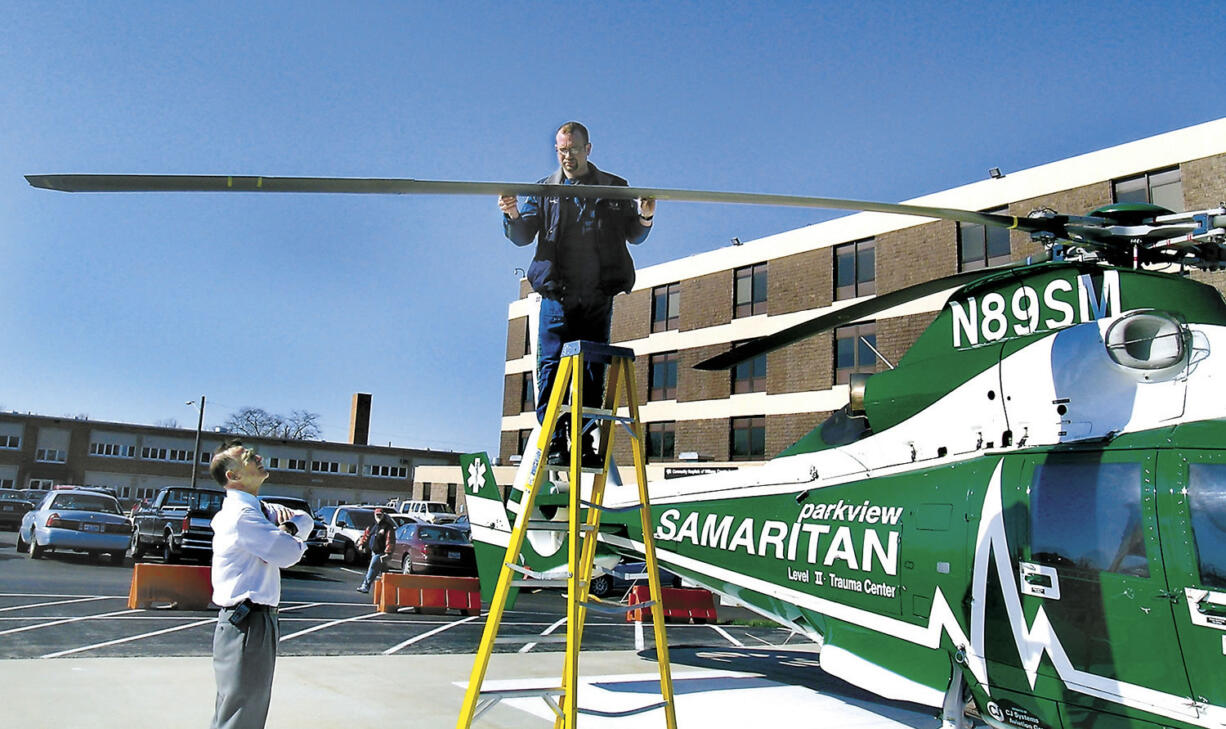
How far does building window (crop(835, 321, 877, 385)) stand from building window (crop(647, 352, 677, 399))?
7517 millimetres

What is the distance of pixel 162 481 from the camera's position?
62406 millimetres

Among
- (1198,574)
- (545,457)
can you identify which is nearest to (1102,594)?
(1198,574)

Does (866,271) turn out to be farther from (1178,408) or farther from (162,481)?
(162,481)

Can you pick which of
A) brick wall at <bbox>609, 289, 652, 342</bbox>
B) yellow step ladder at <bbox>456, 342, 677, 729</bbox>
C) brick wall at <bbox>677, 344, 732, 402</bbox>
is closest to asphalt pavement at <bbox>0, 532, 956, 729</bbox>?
yellow step ladder at <bbox>456, 342, 677, 729</bbox>

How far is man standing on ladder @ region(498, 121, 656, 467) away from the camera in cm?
446

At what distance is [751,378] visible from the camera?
1193 inches

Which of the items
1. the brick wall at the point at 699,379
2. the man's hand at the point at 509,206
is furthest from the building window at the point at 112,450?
the man's hand at the point at 509,206

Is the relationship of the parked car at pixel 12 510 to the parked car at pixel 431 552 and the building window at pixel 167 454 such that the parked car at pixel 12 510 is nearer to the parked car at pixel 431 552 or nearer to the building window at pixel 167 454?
the parked car at pixel 431 552

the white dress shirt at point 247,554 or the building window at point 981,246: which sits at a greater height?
the building window at point 981,246

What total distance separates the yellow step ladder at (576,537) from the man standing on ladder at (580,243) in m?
0.21

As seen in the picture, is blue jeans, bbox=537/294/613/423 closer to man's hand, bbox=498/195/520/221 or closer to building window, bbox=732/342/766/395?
man's hand, bbox=498/195/520/221

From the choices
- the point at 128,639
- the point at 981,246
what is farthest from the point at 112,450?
the point at 981,246

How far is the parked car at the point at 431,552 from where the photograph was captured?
18.9 meters

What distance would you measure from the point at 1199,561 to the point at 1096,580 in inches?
20.5
